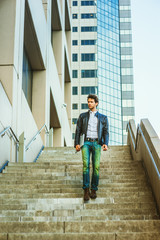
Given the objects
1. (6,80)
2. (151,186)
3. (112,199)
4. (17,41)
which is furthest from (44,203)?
(17,41)

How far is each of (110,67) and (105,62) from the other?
1937 millimetres

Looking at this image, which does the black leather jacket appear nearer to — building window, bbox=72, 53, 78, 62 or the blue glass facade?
the blue glass facade

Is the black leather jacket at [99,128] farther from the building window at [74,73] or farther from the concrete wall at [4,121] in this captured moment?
the building window at [74,73]

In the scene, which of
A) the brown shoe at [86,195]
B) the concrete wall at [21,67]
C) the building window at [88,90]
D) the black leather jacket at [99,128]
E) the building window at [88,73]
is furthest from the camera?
the building window at [88,73]

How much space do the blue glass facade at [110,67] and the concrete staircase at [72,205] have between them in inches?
2639

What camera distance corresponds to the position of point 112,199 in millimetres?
7082

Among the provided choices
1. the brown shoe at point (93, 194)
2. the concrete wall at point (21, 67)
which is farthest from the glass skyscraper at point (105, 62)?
the brown shoe at point (93, 194)

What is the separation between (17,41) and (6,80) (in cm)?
143

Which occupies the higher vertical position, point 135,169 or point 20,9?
point 20,9

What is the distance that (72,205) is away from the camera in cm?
688

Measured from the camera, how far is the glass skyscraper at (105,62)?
76.2 metres

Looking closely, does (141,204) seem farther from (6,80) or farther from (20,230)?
(6,80)

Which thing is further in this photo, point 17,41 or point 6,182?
point 17,41

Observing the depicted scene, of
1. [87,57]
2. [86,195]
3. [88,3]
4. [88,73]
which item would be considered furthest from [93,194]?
[88,3]
